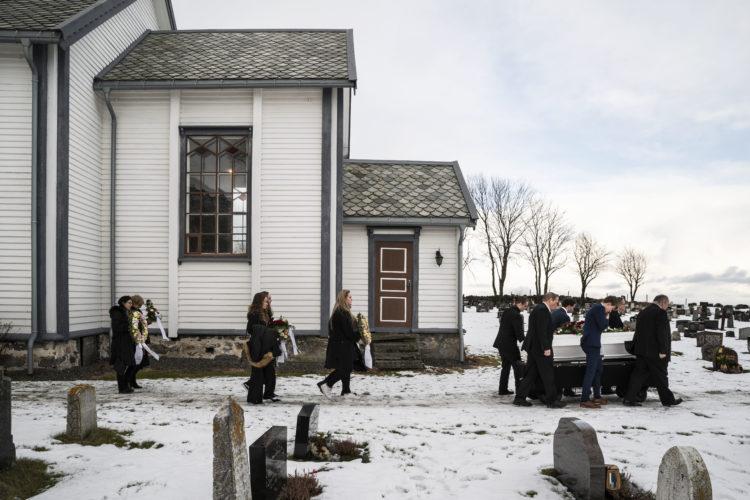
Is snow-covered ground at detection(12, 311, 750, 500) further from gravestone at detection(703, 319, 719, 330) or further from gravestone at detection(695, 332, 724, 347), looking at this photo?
gravestone at detection(703, 319, 719, 330)

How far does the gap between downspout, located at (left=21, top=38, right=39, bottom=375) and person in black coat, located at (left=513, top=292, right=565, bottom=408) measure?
9.31 meters

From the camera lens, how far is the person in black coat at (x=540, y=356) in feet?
27.6

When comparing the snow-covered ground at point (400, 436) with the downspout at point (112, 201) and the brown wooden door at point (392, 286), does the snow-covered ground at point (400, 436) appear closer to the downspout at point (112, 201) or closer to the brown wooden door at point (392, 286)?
the downspout at point (112, 201)

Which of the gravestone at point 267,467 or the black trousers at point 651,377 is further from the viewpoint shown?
the black trousers at point 651,377

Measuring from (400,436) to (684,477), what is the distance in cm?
338

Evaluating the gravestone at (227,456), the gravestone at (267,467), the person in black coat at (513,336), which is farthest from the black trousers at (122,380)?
the person in black coat at (513,336)

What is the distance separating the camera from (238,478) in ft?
13.2

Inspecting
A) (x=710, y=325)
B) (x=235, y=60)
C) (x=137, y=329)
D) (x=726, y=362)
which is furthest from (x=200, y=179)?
(x=710, y=325)

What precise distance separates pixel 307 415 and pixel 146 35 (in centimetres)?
1390

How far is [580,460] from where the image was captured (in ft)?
15.2

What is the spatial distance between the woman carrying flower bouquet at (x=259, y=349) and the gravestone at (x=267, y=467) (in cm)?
373

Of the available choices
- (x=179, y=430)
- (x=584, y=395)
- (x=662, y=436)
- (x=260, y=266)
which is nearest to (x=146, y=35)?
(x=260, y=266)

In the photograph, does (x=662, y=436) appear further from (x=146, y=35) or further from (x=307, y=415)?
(x=146, y=35)

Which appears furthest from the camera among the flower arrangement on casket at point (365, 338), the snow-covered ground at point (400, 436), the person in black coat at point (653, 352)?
the flower arrangement on casket at point (365, 338)
